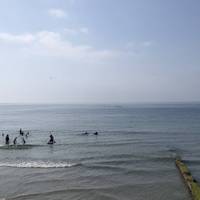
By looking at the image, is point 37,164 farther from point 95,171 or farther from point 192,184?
point 192,184

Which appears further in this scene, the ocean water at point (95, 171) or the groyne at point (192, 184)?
the ocean water at point (95, 171)

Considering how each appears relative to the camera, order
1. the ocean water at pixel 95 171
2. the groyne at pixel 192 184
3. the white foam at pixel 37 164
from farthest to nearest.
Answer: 1. the white foam at pixel 37 164
2. the ocean water at pixel 95 171
3. the groyne at pixel 192 184

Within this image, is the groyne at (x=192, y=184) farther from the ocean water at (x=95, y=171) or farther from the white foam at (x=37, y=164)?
the white foam at (x=37, y=164)

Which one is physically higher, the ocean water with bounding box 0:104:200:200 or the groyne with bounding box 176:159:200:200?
the groyne with bounding box 176:159:200:200

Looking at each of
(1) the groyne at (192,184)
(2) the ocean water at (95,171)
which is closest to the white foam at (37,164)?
(2) the ocean water at (95,171)

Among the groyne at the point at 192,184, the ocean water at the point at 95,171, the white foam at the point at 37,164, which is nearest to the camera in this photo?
the groyne at the point at 192,184

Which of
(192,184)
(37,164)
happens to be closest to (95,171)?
(37,164)

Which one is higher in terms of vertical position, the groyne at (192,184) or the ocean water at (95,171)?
the groyne at (192,184)

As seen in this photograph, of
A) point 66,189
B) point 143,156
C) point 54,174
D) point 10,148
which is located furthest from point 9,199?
point 10,148

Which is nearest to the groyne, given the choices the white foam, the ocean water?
the ocean water

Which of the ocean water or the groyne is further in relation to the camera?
the ocean water

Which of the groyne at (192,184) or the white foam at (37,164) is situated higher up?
the groyne at (192,184)

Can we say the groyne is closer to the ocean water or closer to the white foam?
the ocean water

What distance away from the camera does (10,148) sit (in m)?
43.2
